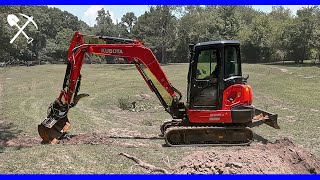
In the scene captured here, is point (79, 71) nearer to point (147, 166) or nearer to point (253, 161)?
point (147, 166)

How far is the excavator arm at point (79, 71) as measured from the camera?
12.0 meters

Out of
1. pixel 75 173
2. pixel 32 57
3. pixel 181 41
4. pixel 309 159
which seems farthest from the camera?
pixel 32 57

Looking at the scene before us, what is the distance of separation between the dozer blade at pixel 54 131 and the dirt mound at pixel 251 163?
4.49 m

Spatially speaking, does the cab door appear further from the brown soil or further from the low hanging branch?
the low hanging branch

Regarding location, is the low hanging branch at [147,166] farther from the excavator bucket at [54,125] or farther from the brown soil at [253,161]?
the excavator bucket at [54,125]

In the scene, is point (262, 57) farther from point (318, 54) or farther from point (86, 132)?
point (86, 132)

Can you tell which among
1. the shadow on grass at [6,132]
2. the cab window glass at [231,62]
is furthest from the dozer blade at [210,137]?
the shadow on grass at [6,132]

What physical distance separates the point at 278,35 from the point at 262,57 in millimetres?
6475

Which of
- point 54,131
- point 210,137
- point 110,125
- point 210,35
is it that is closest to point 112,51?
point 54,131

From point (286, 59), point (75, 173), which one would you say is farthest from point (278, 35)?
point (75, 173)

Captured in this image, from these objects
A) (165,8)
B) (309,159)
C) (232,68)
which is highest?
(165,8)

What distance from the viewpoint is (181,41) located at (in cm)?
6669

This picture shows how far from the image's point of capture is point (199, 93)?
11906 millimetres

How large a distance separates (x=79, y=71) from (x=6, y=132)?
4.20 meters
